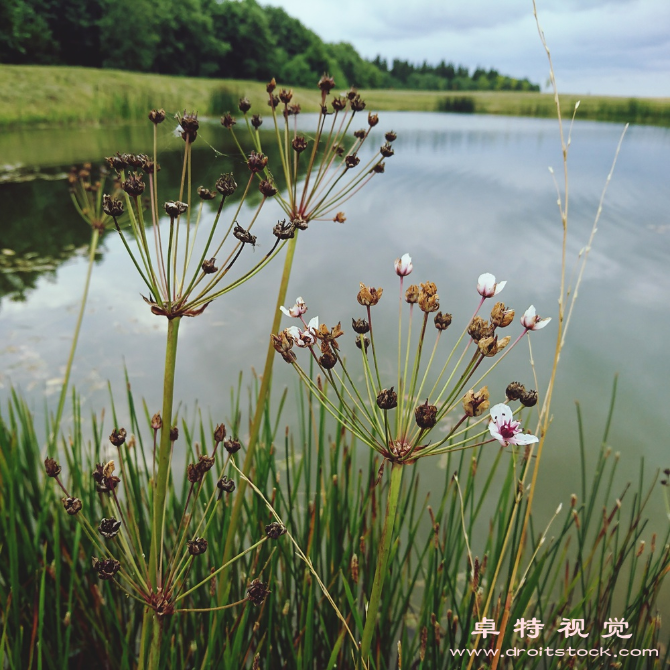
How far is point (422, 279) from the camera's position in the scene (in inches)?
204

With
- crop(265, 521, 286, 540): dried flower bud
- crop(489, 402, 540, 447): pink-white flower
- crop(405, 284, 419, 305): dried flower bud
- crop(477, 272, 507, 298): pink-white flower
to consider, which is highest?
crop(477, 272, 507, 298): pink-white flower

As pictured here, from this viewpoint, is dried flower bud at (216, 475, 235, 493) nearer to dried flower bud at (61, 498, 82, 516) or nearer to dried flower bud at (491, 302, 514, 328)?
dried flower bud at (61, 498, 82, 516)

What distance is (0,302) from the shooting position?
16.3ft

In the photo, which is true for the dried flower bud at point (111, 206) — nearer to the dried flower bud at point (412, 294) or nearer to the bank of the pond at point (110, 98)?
the dried flower bud at point (412, 294)

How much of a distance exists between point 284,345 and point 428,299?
0.82 feet

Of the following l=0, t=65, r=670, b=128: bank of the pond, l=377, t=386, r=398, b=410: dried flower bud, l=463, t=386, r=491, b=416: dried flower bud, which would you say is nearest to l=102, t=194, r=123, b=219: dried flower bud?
l=377, t=386, r=398, b=410: dried flower bud

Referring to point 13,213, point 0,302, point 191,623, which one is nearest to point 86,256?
point 0,302

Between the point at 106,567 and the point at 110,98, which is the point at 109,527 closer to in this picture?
the point at 106,567

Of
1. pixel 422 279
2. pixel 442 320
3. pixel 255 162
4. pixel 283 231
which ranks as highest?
pixel 255 162

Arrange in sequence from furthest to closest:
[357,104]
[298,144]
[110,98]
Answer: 1. [110,98]
2. [357,104]
3. [298,144]

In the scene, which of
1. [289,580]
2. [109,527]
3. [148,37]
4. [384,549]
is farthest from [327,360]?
[148,37]

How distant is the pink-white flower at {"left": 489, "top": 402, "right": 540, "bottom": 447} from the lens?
2.51 ft

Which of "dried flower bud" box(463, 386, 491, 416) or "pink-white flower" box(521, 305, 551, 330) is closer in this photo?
"dried flower bud" box(463, 386, 491, 416)

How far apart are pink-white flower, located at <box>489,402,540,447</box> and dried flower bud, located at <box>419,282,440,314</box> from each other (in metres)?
0.19
